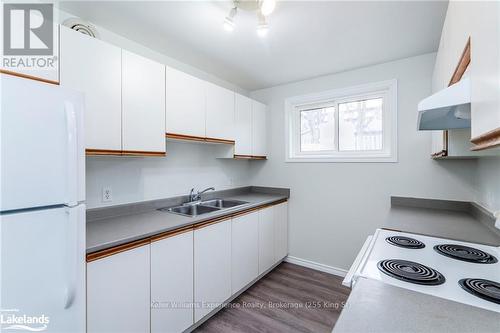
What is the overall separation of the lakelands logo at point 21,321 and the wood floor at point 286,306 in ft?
3.94

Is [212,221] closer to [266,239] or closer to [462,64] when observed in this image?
[266,239]

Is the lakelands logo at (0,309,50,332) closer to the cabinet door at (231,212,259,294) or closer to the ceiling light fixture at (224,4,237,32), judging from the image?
the cabinet door at (231,212,259,294)

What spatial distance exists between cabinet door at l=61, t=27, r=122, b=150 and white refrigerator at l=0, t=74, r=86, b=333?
0.45 meters

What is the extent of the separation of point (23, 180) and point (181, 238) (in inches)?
38.2

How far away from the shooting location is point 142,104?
1.67 m

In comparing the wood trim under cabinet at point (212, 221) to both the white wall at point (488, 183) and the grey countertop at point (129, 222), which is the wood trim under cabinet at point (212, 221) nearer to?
the grey countertop at point (129, 222)

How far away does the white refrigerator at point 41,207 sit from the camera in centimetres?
81

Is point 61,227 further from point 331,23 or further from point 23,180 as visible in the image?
point 331,23

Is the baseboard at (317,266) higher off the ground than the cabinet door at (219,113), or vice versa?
the cabinet door at (219,113)

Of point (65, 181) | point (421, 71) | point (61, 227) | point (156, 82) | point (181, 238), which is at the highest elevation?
point (421, 71)

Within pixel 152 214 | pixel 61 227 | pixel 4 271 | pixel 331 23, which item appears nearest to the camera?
pixel 4 271

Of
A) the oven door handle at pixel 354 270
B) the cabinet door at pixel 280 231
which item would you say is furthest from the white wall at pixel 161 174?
the oven door handle at pixel 354 270

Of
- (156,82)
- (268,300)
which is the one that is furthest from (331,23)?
(268,300)

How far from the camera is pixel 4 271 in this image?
79cm
